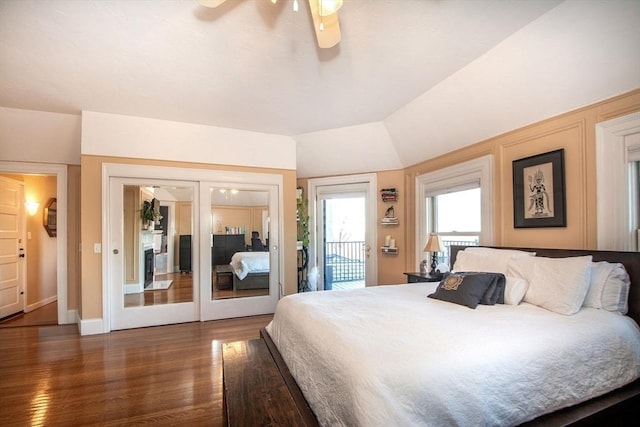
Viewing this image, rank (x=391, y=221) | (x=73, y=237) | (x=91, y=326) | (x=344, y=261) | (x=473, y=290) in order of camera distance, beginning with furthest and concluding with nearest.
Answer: (x=344, y=261) → (x=391, y=221) → (x=73, y=237) → (x=91, y=326) → (x=473, y=290)

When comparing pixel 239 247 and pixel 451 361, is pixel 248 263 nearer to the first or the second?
pixel 239 247

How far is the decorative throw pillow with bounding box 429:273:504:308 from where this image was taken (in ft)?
6.61

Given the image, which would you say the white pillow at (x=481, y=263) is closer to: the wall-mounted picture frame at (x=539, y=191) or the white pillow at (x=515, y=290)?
the white pillow at (x=515, y=290)

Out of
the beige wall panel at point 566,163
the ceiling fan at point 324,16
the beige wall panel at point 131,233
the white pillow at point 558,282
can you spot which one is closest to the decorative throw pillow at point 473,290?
the white pillow at point 558,282

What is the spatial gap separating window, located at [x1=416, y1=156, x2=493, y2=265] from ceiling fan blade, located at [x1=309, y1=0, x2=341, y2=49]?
2.18m

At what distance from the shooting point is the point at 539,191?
2611 mm

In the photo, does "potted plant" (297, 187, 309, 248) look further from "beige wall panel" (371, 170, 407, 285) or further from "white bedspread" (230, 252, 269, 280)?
"beige wall panel" (371, 170, 407, 285)

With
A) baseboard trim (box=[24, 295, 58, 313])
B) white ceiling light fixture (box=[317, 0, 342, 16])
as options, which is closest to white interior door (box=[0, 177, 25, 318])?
baseboard trim (box=[24, 295, 58, 313])

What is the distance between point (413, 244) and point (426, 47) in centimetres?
278

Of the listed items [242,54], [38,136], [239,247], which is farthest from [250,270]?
[38,136]

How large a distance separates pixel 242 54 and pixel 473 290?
8.19 feet

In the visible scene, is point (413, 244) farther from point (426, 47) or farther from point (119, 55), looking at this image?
point (119, 55)

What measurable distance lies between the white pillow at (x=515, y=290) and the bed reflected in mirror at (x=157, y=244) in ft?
11.8

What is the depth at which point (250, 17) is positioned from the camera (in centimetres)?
192
